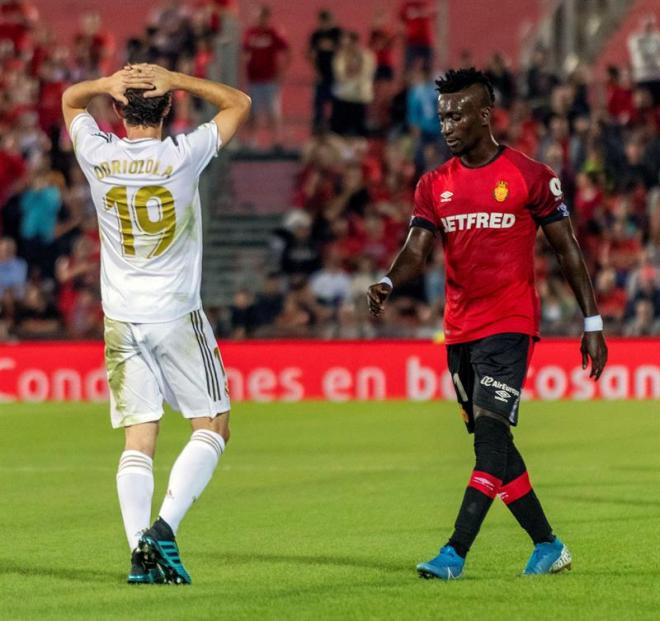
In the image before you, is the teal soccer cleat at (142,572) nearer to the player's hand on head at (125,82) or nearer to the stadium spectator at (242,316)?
the player's hand on head at (125,82)

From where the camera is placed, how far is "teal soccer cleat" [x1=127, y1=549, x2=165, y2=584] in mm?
7586

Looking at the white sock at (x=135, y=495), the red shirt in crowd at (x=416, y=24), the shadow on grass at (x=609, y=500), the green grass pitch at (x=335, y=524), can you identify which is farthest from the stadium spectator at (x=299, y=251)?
the white sock at (x=135, y=495)

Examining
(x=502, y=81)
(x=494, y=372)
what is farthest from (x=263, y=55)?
(x=494, y=372)

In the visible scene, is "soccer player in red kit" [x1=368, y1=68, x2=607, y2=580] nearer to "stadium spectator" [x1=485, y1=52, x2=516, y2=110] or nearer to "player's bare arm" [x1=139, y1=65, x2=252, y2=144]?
"player's bare arm" [x1=139, y1=65, x2=252, y2=144]

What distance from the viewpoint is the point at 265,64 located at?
2528 cm

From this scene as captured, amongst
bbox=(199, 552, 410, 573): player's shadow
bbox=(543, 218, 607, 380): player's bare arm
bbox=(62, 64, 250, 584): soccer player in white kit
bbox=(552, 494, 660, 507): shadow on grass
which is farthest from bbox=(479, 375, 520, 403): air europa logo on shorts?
bbox=(552, 494, 660, 507): shadow on grass

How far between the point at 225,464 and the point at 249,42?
1250cm

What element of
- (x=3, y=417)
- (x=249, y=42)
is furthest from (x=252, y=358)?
(x=249, y=42)

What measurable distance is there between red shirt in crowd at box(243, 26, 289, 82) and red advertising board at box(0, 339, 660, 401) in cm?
561

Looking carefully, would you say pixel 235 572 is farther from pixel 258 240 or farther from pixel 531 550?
pixel 258 240

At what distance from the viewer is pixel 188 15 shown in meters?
26.5

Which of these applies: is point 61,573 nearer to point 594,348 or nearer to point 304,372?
point 594,348

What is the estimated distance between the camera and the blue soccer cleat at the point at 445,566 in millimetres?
7719

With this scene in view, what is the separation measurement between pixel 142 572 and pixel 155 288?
1276 mm
